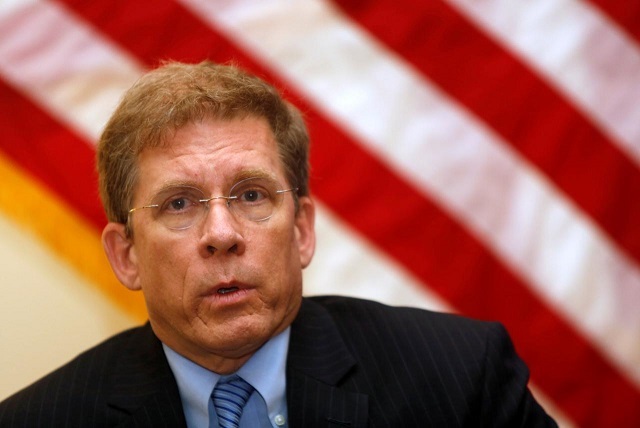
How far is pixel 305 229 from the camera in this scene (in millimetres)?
2486

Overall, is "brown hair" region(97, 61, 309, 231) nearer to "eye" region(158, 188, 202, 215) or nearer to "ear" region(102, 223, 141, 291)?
"ear" region(102, 223, 141, 291)

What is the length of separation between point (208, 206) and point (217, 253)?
144mm

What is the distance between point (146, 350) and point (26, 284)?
0.85 meters

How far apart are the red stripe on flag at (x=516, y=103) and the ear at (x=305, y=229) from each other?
101 centimetres

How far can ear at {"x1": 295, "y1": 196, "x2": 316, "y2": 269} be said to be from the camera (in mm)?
2459

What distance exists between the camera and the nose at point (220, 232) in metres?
2.12

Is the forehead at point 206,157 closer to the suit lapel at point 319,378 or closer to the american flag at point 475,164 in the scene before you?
the suit lapel at point 319,378

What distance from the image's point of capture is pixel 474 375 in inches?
94.9

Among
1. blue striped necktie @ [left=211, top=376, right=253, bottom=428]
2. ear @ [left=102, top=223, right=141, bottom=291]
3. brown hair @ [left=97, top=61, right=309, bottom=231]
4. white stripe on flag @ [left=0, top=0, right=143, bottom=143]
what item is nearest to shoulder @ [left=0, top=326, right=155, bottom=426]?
ear @ [left=102, top=223, right=141, bottom=291]

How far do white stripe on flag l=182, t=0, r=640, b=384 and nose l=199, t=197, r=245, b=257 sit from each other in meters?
1.14

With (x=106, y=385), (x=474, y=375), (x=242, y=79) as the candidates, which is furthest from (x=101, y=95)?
(x=474, y=375)

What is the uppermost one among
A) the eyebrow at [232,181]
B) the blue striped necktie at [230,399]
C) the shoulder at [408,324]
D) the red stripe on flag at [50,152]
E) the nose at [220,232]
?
the red stripe on flag at [50,152]

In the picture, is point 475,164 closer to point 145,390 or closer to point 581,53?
point 581,53

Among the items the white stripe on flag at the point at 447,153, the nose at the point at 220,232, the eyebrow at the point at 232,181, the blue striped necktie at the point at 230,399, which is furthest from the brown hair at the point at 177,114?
the white stripe on flag at the point at 447,153
